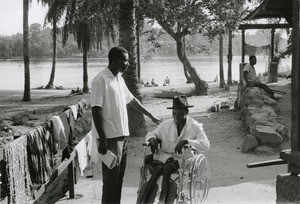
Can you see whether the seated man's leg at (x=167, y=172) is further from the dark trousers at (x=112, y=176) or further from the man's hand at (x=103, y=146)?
the man's hand at (x=103, y=146)

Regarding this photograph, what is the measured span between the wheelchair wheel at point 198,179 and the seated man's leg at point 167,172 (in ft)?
0.62

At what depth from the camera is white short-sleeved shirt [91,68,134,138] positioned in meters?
4.20

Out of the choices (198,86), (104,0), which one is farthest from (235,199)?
(198,86)

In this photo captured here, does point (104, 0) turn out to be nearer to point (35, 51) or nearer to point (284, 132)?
point (284, 132)

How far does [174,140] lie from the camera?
4.71m

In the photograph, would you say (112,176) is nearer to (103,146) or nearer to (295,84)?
(103,146)

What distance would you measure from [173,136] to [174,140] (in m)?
0.05

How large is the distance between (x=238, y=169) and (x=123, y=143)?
3371mm

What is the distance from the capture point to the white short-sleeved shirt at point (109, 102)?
13.8 feet

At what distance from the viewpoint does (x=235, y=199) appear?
212 inches

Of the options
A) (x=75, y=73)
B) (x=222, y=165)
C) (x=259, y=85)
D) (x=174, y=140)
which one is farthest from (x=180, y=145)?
(x=75, y=73)

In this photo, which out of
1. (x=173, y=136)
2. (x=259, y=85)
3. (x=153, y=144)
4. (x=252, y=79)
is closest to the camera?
(x=153, y=144)

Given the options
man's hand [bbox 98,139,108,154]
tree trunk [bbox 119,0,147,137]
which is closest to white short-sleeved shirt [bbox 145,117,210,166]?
man's hand [bbox 98,139,108,154]

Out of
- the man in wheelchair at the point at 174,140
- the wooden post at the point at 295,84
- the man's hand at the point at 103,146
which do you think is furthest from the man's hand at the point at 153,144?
the wooden post at the point at 295,84
